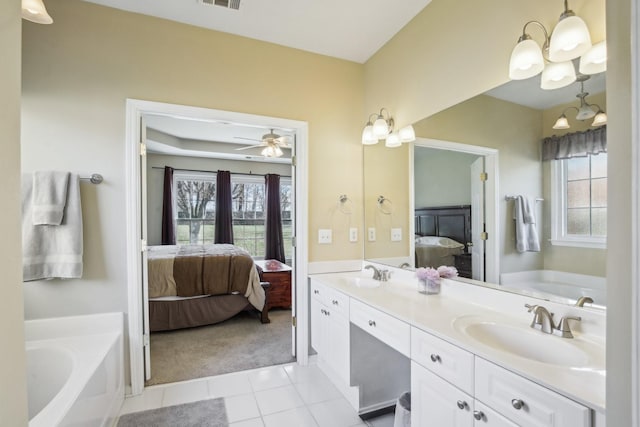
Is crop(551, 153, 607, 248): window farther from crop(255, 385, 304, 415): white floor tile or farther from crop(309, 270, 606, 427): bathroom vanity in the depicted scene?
crop(255, 385, 304, 415): white floor tile

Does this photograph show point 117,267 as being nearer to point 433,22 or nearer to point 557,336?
point 557,336

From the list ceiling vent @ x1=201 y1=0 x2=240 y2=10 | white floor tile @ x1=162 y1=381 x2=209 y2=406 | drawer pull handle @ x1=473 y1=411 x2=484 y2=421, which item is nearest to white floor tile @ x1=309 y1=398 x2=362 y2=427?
white floor tile @ x1=162 y1=381 x2=209 y2=406

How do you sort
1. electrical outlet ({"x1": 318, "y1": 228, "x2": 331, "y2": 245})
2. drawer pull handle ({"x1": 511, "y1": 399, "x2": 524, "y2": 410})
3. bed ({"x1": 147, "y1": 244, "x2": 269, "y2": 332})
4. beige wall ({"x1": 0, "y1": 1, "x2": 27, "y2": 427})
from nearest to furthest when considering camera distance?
beige wall ({"x1": 0, "y1": 1, "x2": 27, "y2": 427})
drawer pull handle ({"x1": 511, "y1": 399, "x2": 524, "y2": 410})
electrical outlet ({"x1": 318, "y1": 228, "x2": 331, "y2": 245})
bed ({"x1": 147, "y1": 244, "x2": 269, "y2": 332})

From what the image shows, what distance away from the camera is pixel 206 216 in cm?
627

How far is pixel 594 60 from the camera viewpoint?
4.01ft

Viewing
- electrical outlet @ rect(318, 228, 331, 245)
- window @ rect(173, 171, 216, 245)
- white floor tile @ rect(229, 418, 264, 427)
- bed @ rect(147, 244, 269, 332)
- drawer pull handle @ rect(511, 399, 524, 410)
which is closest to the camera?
drawer pull handle @ rect(511, 399, 524, 410)

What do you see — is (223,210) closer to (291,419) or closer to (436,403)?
(291,419)

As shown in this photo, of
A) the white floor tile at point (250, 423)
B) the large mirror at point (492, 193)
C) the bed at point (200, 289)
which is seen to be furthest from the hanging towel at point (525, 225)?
the bed at point (200, 289)

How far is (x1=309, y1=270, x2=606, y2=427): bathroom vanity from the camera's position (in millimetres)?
896

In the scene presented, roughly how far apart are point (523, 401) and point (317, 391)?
1.62m

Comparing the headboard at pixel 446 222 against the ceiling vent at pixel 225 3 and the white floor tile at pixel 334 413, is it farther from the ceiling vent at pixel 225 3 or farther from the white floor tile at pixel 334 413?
the ceiling vent at pixel 225 3

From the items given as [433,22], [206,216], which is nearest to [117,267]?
[433,22]

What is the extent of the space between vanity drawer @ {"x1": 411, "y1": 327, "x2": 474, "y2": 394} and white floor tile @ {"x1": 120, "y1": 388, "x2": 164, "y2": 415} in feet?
6.03
